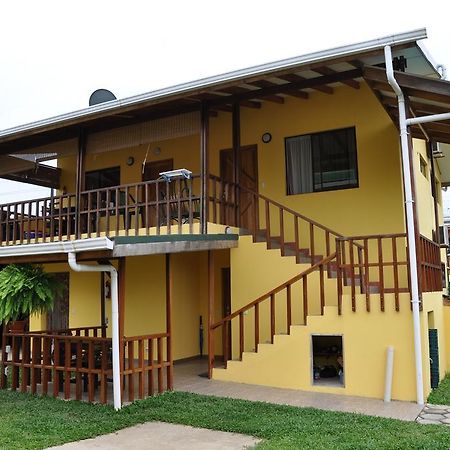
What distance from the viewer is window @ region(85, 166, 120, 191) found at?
44.1 ft

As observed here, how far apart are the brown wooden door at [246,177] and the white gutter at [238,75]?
2.28 meters

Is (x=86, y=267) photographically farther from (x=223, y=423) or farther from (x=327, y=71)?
(x=327, y=71)

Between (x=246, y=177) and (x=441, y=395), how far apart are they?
5742mm

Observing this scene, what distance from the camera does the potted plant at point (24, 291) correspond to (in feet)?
25.4

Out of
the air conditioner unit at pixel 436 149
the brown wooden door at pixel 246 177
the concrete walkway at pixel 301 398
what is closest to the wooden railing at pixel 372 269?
the concrete walkway at pixel 301 398

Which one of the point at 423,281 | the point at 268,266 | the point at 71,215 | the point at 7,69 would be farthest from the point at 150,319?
the point at 7,69

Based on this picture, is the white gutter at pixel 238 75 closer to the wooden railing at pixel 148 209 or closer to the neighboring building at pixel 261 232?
the neighboring building at pixel 261 232

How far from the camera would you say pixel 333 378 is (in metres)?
8.27

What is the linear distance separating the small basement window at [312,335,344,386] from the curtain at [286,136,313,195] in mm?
3093

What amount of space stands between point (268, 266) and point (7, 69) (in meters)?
21.1

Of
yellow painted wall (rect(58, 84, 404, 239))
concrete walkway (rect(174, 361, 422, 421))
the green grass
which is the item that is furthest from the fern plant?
the green grass

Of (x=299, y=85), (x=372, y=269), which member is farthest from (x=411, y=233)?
(x=299, y=85)

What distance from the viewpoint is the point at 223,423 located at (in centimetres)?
615

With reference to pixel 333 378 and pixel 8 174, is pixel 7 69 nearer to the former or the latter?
pixel 8 174
